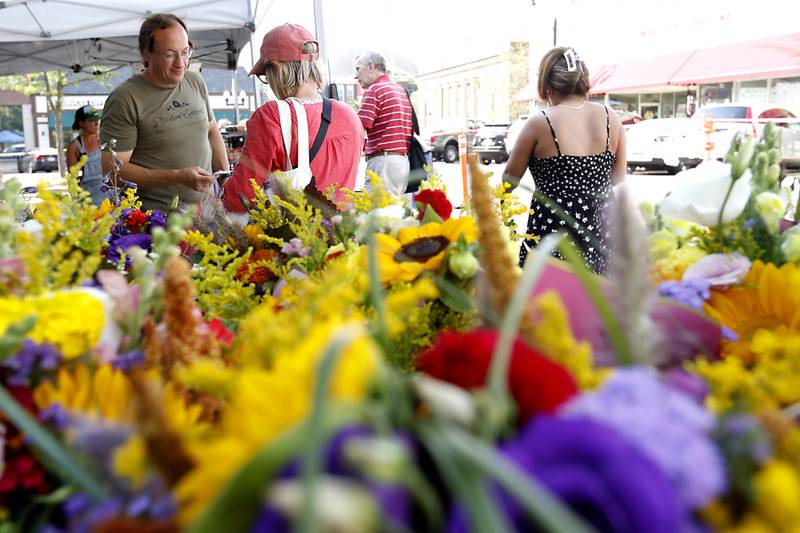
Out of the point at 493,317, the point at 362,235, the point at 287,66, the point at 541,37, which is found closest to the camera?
the point at 493,317

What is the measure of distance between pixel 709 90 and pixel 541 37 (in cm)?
891


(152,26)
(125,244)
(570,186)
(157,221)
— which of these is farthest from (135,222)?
(570,186)

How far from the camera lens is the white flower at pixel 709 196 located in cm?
88

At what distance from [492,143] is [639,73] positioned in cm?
471

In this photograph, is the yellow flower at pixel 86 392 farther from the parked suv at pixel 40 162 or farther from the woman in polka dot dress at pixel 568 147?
the parked suv at pixel 40 162

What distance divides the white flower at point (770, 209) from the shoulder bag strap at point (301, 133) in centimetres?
159

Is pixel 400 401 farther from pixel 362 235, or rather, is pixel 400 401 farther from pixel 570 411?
pixel 362 235

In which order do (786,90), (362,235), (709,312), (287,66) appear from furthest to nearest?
(786,90), (287,66), (362,235), (709,312)

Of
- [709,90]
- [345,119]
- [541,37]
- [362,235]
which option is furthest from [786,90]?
[362,235]

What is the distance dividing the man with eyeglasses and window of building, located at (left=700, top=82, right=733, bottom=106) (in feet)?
62.2

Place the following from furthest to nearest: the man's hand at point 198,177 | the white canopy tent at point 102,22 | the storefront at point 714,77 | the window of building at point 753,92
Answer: the window of building at point 753,92
the storefront at point 714,77
the white canopy tent at point 102,22
the man's hand at point 198,177

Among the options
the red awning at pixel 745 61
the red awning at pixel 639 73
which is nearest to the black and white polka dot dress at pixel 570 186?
the red awning at pixel 745 61

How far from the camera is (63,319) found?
2.00 feet

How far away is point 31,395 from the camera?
595 mm
